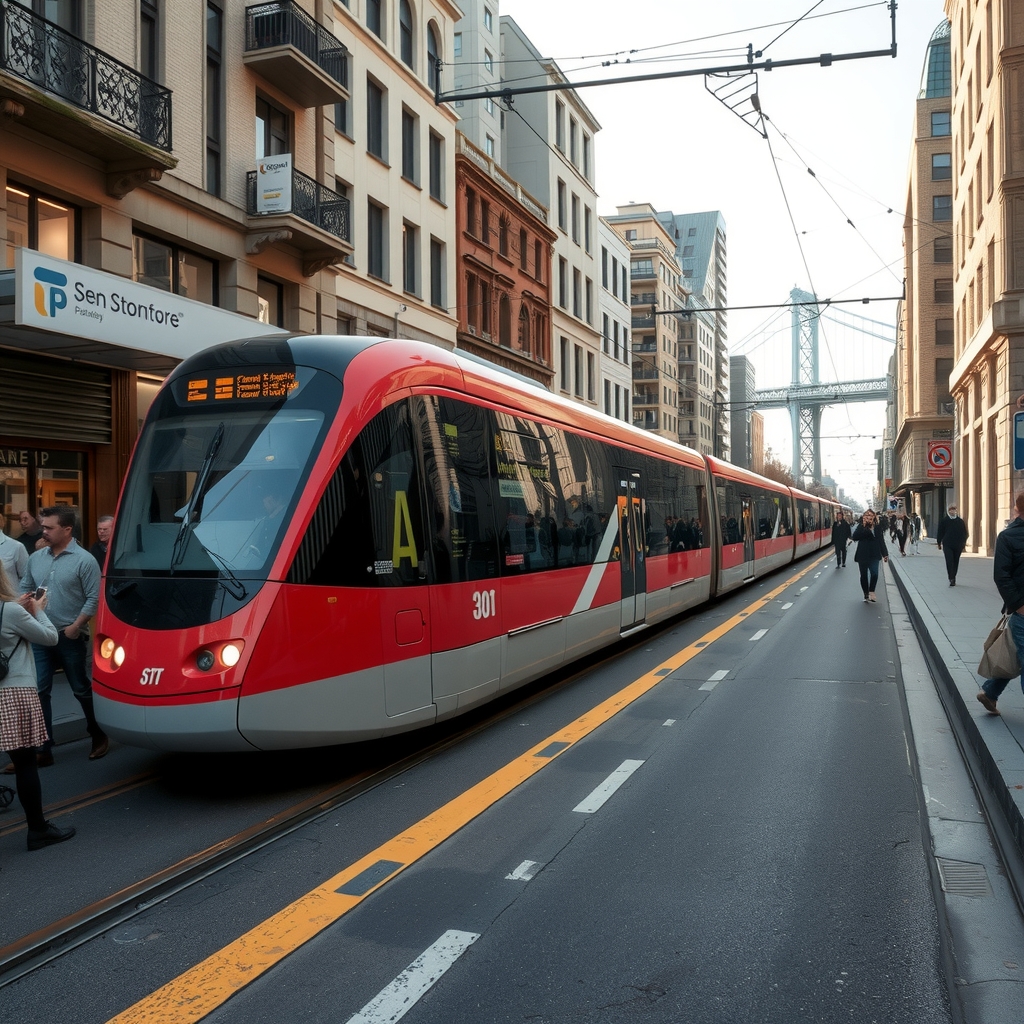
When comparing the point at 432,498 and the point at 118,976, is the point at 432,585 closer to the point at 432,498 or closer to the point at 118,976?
the point at 432,498

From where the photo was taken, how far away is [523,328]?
39.2 m

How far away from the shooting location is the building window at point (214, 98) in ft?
57.6

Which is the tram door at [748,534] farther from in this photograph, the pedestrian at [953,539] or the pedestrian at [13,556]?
the pedestrian at [13,556]

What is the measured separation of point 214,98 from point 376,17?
9478 millimetres

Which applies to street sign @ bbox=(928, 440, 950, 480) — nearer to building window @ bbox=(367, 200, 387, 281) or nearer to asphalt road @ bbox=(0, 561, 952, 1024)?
building window @ bbox=(367, 200, 387, 281)

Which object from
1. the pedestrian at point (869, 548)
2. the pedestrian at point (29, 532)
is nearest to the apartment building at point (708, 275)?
the pedestrian at point (869, 548)

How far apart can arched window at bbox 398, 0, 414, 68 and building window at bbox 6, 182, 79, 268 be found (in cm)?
1481

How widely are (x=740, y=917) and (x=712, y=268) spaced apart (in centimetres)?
13684

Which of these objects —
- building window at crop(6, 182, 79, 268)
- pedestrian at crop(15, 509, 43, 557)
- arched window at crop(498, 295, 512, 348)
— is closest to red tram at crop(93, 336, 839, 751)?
pedestrian at crop(15, 509, 43, 557)

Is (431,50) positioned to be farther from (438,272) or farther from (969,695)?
(969,695)

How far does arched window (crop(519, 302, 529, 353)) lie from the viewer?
38844mm

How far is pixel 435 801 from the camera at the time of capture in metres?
6.17

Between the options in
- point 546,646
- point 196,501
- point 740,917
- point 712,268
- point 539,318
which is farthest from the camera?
point 712,268

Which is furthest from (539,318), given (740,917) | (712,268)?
(712,268)
